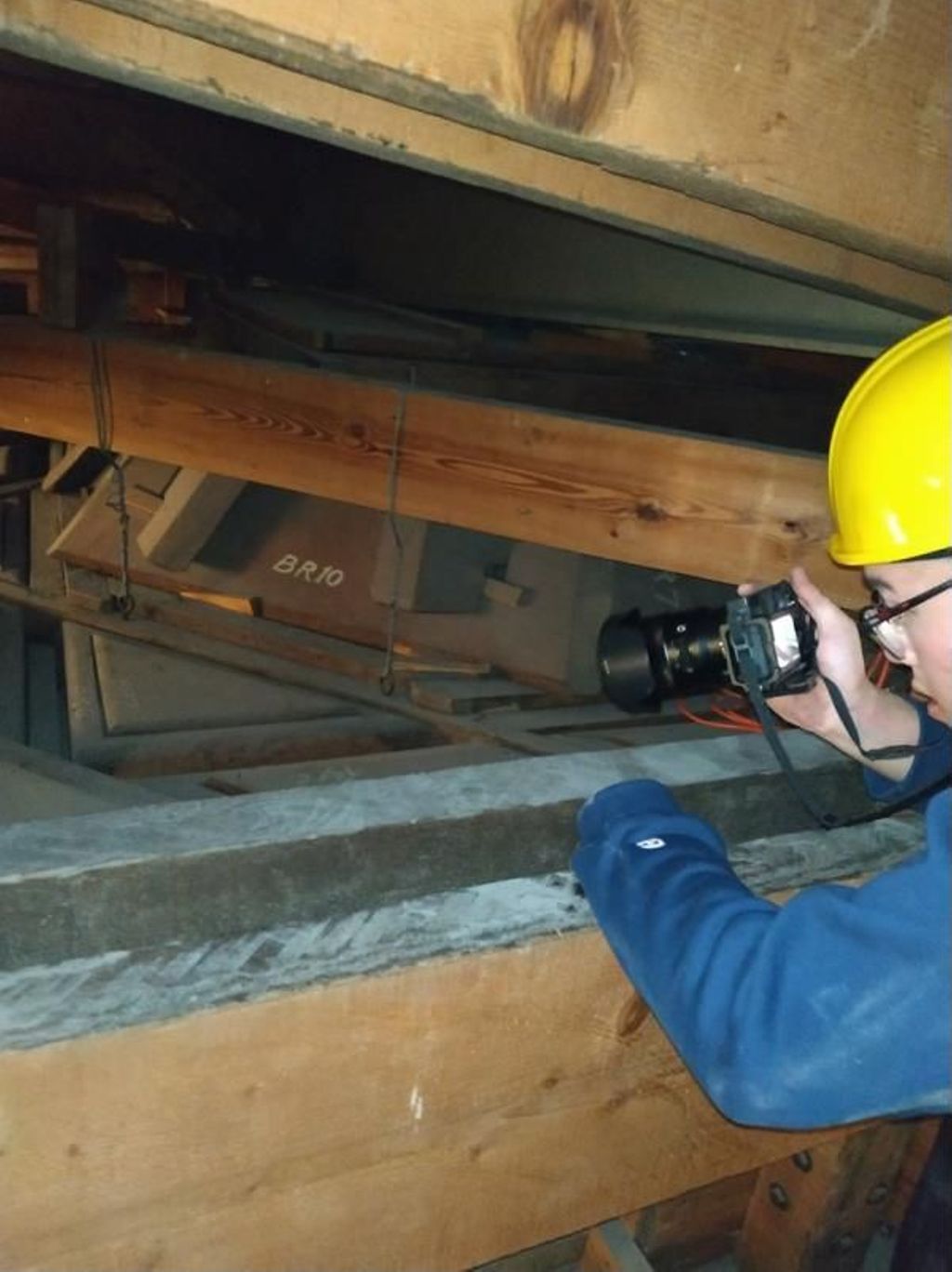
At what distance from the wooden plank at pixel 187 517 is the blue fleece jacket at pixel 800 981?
191 centimetres

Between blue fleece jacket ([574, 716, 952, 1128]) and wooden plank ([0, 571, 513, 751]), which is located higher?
blue fleece jacket ([574, 716, 952, 1128])

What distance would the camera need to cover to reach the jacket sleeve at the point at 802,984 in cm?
80

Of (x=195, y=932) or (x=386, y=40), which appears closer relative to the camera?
(x=386, y=40)

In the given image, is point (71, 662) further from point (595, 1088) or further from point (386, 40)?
point (386, 40)

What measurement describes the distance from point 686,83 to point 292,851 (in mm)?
655

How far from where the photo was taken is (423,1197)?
3.00ft

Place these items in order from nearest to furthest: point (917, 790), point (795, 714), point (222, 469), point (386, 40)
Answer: point (386, 40), point (917, 790), point (795, 714), point (222, 469)

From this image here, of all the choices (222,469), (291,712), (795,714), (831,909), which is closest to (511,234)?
(222,469)

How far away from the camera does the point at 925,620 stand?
1.02 meters

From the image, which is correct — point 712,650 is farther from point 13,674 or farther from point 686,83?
point 13,674

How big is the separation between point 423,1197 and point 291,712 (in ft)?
5.28

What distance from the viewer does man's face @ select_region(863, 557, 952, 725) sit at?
39.7 inches

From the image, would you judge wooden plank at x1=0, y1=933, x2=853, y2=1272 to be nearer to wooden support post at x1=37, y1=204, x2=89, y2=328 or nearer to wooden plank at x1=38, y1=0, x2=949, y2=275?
wooden plank at x1=38, y1=0, x2=949, y2=275

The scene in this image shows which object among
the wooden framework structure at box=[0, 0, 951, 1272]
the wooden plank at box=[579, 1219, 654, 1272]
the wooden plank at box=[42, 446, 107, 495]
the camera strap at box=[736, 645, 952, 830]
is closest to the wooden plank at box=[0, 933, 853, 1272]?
the wooden framework structure at box=[0, 0, 951, 1272]
